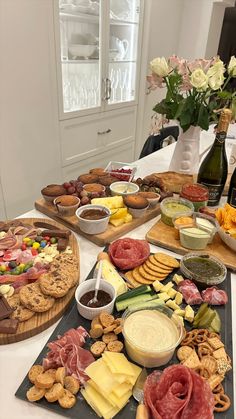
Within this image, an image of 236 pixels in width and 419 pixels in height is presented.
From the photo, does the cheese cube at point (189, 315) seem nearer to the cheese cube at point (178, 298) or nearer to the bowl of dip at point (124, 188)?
the cheese cube at point (178, 298)

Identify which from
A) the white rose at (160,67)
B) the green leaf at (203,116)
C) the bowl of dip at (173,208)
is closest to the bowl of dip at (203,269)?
the bowl of dip at (173,208)

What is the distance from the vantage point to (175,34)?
332 cm

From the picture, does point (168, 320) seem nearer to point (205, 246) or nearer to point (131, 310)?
point (131, 310)

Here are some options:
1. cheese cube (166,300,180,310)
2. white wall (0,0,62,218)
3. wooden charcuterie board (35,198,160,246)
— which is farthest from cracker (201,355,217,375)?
white wall (0,0,62,218)

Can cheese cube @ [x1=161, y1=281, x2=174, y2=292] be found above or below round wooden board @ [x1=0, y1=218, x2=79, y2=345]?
above

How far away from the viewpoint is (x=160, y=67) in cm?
133

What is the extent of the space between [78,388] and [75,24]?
2.47 m

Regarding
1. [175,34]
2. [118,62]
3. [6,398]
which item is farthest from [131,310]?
[175,34]

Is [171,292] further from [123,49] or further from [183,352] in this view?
[123,49]

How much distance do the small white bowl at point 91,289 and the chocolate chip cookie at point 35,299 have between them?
73 mm

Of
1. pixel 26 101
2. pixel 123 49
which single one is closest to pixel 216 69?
pixel 26 101

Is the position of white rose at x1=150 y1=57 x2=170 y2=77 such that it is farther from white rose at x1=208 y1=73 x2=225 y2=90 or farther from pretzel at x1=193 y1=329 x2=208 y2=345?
pretzel at x1=193 y1=329 x2=208 y2=345

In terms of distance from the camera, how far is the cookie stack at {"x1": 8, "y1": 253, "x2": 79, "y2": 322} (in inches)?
29.6

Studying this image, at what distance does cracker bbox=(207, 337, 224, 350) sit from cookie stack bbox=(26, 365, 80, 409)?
30cm
